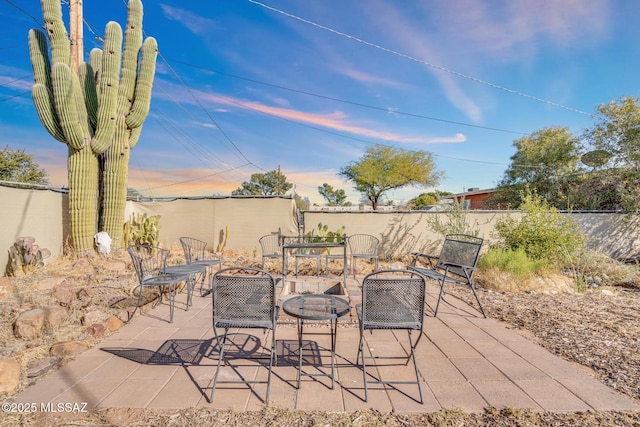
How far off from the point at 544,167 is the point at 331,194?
2836 centimetres

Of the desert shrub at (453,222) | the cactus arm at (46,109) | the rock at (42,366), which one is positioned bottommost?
the rock at (42,366)

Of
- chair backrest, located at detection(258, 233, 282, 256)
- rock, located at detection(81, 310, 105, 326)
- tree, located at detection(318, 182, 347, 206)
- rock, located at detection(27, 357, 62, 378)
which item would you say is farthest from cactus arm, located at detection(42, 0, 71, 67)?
tree, located at detection(318, 182, 347, 206)

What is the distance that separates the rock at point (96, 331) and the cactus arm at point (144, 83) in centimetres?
506

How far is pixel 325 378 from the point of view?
2064 mm

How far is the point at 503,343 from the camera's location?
2668 mm

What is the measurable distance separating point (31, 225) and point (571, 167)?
16.9 metres

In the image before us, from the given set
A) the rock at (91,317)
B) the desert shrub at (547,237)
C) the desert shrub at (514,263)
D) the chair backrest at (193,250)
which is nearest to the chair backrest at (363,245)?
the desert shrub at (514,263)

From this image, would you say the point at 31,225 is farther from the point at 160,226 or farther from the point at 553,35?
the point at 553,35

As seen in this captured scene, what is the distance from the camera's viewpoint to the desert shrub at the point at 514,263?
4.70 m

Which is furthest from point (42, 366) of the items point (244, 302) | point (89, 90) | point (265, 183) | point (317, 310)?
point (265, 183)

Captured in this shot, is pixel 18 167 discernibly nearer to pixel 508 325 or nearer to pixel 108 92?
pixel 108 92

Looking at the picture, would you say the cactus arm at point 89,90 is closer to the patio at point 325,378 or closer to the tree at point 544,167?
the patio at point 325,378

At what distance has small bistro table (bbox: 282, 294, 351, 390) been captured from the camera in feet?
6.48

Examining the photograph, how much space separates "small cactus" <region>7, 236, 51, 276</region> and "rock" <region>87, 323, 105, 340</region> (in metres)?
3.35
